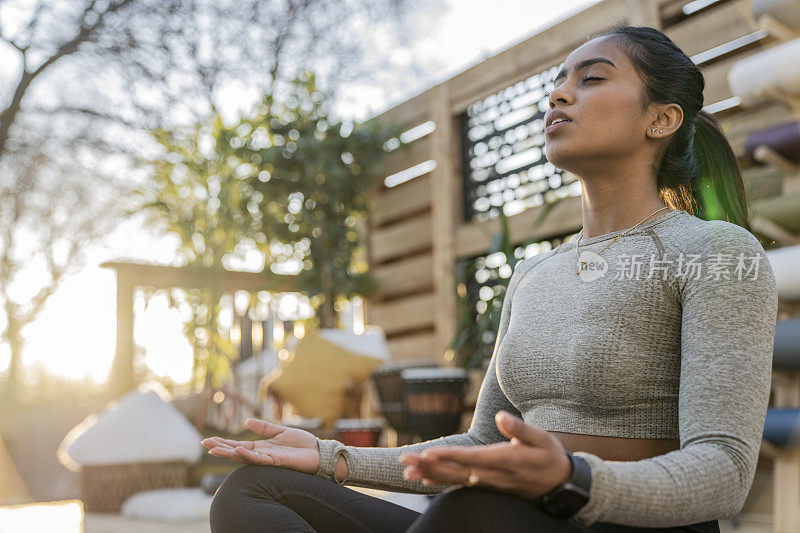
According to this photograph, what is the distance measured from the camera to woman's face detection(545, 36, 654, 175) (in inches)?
42.7

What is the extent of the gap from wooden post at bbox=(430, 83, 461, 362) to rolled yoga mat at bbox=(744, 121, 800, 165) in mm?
2006

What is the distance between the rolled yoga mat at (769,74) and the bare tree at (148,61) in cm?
442

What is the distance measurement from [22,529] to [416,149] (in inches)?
119

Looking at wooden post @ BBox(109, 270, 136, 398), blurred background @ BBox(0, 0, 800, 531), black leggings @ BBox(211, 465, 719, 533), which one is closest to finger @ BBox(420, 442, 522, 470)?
black leggings @ BBox(211, 465, 719, 533)

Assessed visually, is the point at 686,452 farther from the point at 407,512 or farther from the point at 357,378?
the point at 357,378

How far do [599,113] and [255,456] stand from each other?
2.25 ft

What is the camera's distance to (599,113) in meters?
1.09

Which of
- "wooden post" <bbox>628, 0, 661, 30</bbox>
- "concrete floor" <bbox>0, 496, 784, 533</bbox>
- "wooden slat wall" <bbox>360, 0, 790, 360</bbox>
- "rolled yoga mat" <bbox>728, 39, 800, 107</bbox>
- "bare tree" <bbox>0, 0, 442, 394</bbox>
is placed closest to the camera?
"rolled yoga mat" <bbox>728, 39, 800, 107</bbox>

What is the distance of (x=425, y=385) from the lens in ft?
12.1

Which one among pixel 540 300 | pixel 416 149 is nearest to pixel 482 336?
pixel 416 149

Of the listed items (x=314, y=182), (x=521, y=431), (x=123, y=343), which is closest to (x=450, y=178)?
(x=314, y=182)

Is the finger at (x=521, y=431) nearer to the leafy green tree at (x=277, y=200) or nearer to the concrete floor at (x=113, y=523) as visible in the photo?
the concrete floor at (x=113, y=523)

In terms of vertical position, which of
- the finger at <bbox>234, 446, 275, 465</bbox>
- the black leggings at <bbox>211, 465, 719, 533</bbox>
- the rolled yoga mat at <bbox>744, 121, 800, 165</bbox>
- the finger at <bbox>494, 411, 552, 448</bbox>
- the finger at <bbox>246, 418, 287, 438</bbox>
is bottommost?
the black leggings at <bbox>211, 465, 719, 533</bbox>

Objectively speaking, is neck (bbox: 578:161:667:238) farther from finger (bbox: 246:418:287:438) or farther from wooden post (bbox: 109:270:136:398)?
wooden post (bbox: 109:270:136:398)
